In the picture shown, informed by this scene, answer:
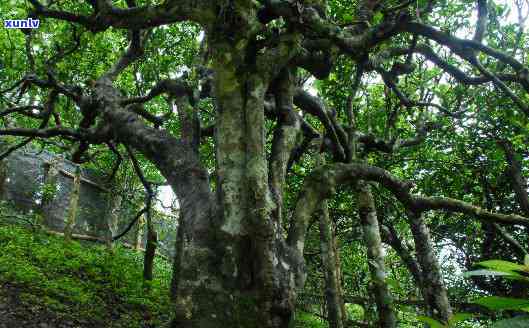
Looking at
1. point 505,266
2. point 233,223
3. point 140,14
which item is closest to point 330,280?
point 233,223

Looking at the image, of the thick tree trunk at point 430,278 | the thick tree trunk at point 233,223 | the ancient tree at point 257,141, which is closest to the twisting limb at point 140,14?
the ancient tree at point 257,141

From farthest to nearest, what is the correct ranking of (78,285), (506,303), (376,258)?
(78,285)
(376,258)
(506,303)

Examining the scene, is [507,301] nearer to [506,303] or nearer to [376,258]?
[506,303]

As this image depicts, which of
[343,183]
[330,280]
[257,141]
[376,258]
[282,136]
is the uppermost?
[282,136]

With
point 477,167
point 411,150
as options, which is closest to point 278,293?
point 411,150

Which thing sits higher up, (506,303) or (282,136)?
(282,136)

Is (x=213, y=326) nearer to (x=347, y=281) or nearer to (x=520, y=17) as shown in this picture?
(x=520, y=17)

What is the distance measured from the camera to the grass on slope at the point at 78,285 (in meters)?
6.68

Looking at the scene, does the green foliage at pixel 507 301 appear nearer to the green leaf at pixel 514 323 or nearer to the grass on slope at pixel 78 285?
the green leaf at pixel 514 323

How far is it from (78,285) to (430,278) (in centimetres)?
690

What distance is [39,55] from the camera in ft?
33.5

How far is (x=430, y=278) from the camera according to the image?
17.5 feet

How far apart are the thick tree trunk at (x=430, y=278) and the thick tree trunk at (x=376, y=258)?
58 cm

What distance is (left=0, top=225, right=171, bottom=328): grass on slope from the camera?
6.68 m
